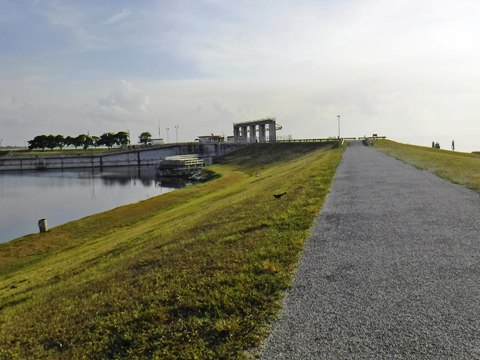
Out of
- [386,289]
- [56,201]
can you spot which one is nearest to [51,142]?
[56,201]

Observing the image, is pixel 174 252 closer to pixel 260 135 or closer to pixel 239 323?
pixel 239 323

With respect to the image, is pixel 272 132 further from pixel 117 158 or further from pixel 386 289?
pixel 386 289

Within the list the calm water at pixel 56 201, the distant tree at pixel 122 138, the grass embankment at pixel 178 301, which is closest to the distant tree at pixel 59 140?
the distant tree at pixel 122 138

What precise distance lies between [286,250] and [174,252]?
415cm

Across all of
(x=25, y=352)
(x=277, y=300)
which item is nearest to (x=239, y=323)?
(x=277, y=300)

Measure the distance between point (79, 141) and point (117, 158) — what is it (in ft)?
177

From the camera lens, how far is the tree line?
597ft

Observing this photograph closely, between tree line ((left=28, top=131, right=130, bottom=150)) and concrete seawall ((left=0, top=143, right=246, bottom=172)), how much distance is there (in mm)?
42388

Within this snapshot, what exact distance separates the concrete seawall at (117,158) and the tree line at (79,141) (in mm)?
42388

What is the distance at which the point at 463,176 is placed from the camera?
23.8 metres

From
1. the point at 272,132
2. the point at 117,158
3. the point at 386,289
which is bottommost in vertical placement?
the point at 386,289

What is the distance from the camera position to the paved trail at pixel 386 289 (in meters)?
5.92

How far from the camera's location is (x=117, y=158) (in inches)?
5827

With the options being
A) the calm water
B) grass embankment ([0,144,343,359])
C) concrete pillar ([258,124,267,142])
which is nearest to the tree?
concrete pillar ([258,124,267,142])
